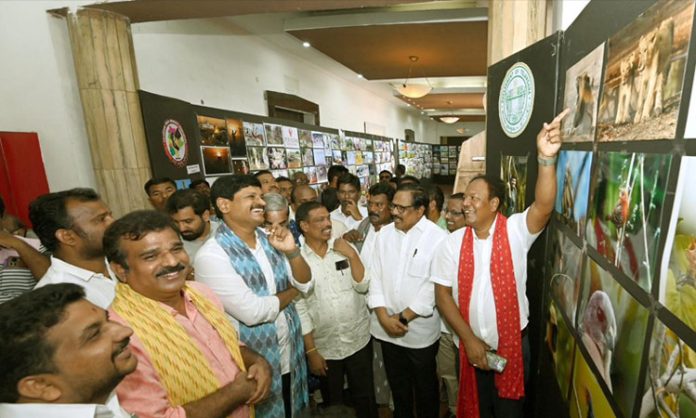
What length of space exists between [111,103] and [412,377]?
3228 millimetres

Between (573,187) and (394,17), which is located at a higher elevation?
(394,17)

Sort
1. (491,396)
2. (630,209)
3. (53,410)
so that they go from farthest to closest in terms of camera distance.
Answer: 1. (491,396)
2. (630,209)
3. (53,410)

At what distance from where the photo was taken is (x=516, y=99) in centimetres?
206

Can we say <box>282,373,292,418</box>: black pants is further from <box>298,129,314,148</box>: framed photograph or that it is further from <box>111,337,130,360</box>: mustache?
<box>298,129,314,148</box>: framed photograph

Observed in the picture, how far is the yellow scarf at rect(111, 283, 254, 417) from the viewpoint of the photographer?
1199 mm

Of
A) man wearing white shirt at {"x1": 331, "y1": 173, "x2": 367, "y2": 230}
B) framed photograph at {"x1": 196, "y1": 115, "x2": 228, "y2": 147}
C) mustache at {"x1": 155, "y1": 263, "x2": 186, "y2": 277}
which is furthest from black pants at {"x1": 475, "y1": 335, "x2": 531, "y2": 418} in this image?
framed photograph at {"x1": 196, "y1": 115, "x2": 228, "y2": 147}

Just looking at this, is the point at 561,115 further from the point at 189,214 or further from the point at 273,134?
the point at 273,134

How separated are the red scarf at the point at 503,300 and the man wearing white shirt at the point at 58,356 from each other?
63.0 inches

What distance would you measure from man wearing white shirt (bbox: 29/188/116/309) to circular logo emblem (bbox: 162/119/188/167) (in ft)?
5.56

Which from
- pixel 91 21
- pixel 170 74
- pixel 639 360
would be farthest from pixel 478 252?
pixel 170 74

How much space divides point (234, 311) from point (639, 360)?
1.60 meters

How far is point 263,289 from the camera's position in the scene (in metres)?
1.83

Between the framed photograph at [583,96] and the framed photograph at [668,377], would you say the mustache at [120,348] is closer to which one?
the framed photograph at [668,377]

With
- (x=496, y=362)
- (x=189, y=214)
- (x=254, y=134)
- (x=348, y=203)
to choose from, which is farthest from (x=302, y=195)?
(x=496, y=362)
